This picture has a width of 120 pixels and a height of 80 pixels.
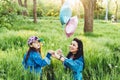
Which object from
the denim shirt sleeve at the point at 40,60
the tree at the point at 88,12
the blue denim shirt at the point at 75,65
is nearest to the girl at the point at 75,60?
the blue denim shirt at the point at 75,65

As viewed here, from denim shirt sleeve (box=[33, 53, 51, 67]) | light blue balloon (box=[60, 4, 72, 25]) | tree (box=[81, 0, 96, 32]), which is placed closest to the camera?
denim shirt sleeve (box=[33, 53, 51, 67])

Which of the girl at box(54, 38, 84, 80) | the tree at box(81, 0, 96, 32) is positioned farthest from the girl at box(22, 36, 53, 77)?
the tree at box(81, 0, 96, 32)

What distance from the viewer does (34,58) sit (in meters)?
4.41

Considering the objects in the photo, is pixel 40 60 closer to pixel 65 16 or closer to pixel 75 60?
pixel 75 60

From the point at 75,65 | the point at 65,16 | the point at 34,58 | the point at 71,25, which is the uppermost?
the point at 65,16

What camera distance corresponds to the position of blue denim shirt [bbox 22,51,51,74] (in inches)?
173

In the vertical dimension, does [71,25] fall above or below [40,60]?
above

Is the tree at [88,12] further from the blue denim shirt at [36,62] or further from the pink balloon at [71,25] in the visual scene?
the blue denim shirt at [36,62]

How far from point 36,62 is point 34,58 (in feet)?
0.19

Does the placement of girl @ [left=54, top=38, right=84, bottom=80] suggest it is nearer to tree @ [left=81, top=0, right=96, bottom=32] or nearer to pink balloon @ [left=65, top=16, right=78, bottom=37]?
pink balloon @ [left=65, top=16, right=78, bottom=37]

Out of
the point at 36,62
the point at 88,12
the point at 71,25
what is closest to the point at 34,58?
the point at 36,62

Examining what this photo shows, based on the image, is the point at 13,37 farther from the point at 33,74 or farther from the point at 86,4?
the point at 86,4

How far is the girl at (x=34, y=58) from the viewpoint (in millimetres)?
4398

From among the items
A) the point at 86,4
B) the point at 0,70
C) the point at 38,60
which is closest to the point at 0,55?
the point at 0,70
